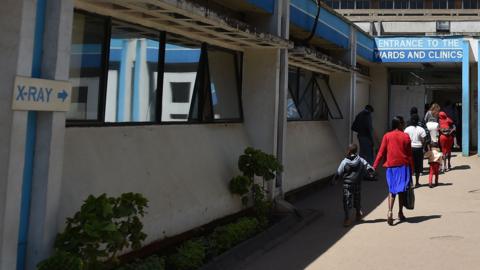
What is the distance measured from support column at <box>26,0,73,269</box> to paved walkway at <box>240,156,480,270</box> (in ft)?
8.55

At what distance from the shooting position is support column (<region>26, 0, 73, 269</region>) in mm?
4320

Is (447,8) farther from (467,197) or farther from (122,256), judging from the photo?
(122,256)

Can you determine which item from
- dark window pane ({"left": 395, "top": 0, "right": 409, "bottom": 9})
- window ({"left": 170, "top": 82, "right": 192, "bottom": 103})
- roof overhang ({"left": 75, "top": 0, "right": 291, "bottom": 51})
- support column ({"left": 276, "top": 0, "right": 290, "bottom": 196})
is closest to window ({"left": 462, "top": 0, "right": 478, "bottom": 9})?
dark window pane ({"left": 395, "top": 0, "right": 409, "bottom": 9})

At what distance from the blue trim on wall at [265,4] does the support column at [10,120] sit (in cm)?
471

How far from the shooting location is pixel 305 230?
8.15 m

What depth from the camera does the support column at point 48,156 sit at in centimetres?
432

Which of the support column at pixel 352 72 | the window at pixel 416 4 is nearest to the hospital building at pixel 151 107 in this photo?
the support column at pixel 352 72

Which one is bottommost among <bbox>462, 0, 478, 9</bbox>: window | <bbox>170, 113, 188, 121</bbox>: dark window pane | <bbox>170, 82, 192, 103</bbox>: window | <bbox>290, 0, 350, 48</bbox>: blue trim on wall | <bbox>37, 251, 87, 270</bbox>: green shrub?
<bbox>37, 251, 87, 270</bbox>: green shrub

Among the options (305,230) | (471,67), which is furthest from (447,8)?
(305,230)

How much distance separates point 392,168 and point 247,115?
262cm

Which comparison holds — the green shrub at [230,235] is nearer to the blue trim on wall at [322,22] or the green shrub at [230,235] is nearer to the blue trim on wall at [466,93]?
the blue trim on wall at [322,22]

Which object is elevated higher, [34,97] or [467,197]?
[34,97]

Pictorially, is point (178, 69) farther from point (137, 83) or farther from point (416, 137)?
point (416, 137)

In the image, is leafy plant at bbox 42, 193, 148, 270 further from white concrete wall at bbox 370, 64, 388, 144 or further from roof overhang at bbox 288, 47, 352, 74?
white concrete wall at bbox 370, 64, 388, 144
